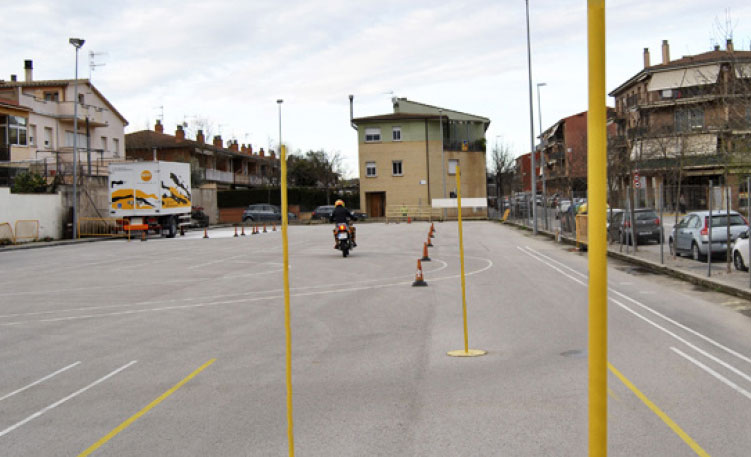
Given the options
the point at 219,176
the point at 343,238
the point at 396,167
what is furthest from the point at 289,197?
the point at 343,238

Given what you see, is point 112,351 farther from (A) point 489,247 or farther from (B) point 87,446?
(A) point 489,247

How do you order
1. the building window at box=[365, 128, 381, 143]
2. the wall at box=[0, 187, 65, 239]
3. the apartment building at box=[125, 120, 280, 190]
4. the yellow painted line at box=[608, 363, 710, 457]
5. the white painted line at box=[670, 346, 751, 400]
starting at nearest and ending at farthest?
the yellow painted line at box=[608, 363, 710, 457] → the white painted line at box=[670, 346, 751, 400] → the wall at box=[0, 187, 65, 239] → the building window at box=[365, 128, 381, 143] → the apartment building at box=[125, 120, 280, 190]

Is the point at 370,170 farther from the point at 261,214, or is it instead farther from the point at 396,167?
the point at 261,214

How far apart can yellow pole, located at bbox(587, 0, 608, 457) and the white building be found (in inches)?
1681

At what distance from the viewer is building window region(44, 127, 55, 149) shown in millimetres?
52250

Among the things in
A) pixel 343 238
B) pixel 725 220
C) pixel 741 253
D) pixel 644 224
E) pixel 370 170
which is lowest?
pixel 741 253

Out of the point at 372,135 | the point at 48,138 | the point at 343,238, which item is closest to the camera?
the point at 343,238

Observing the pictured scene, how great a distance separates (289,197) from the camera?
71312 mm

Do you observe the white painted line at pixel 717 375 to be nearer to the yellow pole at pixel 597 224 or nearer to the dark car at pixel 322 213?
the yellow pole at pixel 597 224

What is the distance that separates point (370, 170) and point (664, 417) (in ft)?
200

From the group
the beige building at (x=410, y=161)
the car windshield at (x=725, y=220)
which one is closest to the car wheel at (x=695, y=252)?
the car windshield at (x=725, y=220)

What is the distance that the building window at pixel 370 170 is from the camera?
6656 centimetres

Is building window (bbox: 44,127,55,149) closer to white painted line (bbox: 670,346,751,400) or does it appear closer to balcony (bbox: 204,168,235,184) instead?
balcony (bbox: 204,168,235,184)

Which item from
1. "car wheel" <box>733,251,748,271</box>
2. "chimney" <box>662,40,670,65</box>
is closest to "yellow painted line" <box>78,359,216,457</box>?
"car wheel" <box>733,251,748,271</box>
